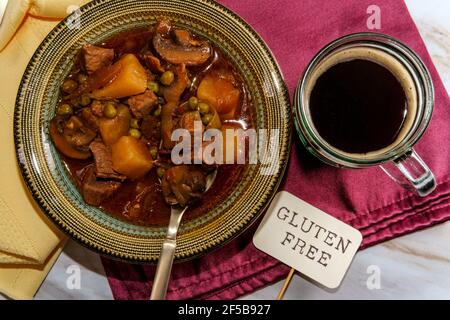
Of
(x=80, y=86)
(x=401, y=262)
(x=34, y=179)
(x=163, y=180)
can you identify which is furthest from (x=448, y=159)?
(x=34, y=179)

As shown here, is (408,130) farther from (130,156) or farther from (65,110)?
(65,110)

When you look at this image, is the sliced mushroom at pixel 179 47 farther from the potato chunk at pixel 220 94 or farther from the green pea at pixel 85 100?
the green pea at pixel 85 100

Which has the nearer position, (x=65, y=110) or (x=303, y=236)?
(x=65, y=110)

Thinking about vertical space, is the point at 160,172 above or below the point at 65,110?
below

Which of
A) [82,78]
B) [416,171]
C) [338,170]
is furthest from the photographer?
[338,170]

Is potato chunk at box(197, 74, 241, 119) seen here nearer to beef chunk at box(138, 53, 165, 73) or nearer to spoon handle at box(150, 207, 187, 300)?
beef chunk at box(138, 53, 165, 73)

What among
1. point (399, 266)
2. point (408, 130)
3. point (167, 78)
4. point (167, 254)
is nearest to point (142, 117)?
point (167, 78)
